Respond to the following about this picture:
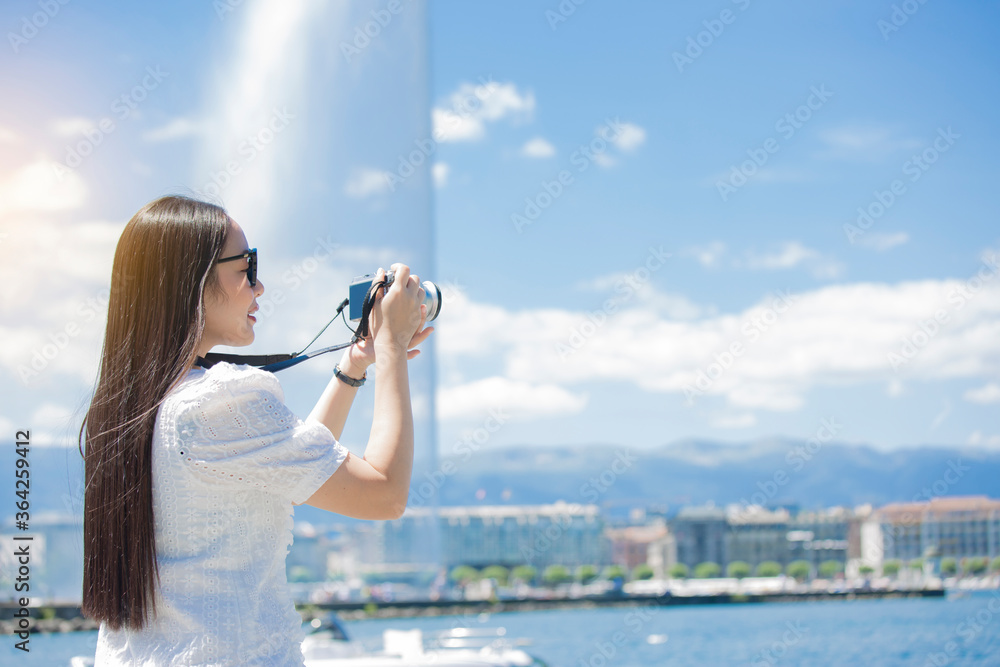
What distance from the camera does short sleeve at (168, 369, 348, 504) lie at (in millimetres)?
882

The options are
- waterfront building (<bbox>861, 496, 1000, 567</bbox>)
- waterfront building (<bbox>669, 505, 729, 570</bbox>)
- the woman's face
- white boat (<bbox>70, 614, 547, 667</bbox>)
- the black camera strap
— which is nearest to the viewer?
the woman's face

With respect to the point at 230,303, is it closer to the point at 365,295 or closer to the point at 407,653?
the point at 365,295

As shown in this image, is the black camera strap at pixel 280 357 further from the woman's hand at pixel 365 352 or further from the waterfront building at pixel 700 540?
the waterfront building at pixel 700 540

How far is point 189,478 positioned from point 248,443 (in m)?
0.06

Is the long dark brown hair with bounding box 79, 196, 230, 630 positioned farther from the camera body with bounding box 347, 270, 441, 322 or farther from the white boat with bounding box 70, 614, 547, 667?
the white boat with bounding box 70, 614, 547, 667

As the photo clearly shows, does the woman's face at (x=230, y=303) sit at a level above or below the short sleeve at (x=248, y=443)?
above

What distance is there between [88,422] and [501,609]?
62504 millimetres

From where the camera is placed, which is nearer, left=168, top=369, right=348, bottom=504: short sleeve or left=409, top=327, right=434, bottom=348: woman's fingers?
left=168, top=369, right=348, bottom=504: short sleeve

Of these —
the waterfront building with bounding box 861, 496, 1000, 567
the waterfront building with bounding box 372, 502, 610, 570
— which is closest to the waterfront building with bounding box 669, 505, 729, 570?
the waterfront building with bounding box 372, 502, 610, 570

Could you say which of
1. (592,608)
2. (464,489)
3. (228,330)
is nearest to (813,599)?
(592,608)

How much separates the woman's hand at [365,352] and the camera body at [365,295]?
0.03m

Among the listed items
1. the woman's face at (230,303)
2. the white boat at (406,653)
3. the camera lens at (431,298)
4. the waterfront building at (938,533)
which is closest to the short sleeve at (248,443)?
the woman's face at (230,303)

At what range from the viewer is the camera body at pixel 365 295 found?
1.17m

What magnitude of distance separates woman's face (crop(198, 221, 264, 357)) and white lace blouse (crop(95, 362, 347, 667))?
0.10 metres
